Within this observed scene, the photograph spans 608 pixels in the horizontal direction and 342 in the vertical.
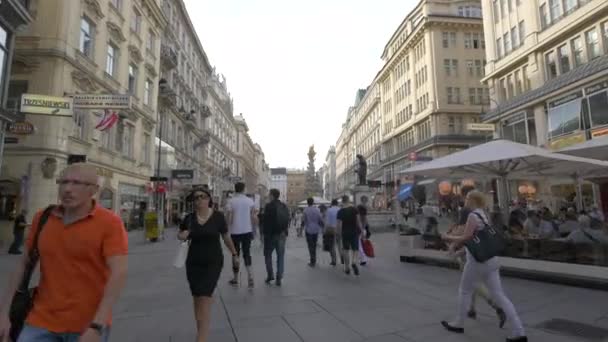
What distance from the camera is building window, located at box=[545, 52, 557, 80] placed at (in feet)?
83.2

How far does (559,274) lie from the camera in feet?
26.1

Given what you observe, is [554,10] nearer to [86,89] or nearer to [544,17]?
[544,17]

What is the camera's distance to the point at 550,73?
84.5 feet

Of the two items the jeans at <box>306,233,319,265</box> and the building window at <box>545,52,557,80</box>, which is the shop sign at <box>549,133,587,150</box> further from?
the jeans at <box>306,233,319,265</box>

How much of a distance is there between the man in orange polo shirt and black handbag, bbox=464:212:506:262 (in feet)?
12.9

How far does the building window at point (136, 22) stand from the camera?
27.2 meters

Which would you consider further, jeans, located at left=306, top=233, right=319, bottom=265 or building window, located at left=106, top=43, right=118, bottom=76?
building window, located at left=106, top=43, right=118, bottom=76

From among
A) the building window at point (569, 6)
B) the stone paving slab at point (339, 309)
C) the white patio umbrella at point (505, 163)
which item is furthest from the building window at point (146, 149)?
the building window at point (569, 6)

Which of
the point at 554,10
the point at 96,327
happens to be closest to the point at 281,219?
the point at 96,327

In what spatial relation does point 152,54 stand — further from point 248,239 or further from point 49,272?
point 49,272

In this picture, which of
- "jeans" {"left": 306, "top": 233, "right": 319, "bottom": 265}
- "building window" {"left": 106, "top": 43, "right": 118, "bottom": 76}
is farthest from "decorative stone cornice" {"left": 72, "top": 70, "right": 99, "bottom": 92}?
"jeans" {"left": 306, "top": 233, "right": 319, "bottom": 265}

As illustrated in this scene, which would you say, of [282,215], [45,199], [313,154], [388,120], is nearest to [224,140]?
[313,154]

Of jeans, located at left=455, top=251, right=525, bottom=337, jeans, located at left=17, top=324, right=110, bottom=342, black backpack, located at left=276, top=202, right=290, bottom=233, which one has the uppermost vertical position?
black backpack, located at left=276, top=202, right=290, bottom=233

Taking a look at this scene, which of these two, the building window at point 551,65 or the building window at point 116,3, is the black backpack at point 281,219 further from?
the building window at point 551,65
